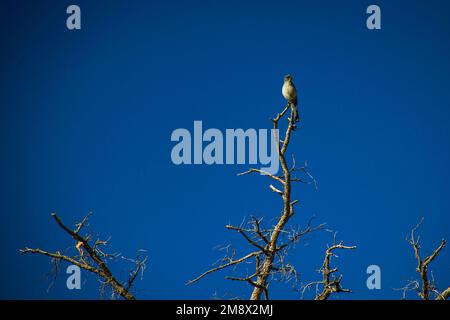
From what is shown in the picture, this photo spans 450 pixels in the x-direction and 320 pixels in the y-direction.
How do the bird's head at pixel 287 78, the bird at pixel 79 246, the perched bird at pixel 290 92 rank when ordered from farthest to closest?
1. the bird's head at pixel 287 78
2. the perched bird at pixel 290 92
3. the bird at pixel 79 246

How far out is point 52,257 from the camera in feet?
28.7

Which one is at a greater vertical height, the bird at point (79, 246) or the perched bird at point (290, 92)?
the perched bird at point (290, 92)

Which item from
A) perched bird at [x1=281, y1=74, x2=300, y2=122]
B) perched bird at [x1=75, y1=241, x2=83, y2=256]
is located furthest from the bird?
perched bird at [x1=281, y1=74, x2=300, y2=122]

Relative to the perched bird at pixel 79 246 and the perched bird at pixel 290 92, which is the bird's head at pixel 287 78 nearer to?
the perched bird at pixel 290 92

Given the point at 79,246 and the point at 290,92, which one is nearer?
the point at 79,246

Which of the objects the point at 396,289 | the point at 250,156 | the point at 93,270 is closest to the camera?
the point at 93,270

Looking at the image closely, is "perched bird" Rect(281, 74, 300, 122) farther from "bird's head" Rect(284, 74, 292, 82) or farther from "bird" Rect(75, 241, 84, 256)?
"bird" Rect(75, 241, 84, 256)

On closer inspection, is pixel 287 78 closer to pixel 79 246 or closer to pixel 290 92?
pixel 290 92

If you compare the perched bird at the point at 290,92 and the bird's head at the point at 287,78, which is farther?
the bird's head at the point at 287,78

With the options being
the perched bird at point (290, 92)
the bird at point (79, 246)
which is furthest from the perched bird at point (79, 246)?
the perched bird at point (290, 92)

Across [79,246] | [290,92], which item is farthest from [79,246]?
[290,92]
